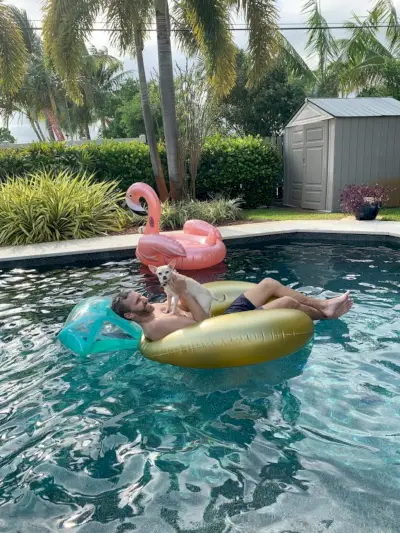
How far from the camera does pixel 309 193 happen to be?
12.9 meters

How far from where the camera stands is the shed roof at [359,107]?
38.9ft

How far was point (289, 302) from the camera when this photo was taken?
168 inches

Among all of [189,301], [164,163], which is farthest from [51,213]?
[189,301]

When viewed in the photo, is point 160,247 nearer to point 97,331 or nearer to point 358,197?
point 97,331

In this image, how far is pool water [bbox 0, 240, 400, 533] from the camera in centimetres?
243

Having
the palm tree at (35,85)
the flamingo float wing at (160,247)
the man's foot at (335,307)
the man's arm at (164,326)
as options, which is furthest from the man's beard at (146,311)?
the palm tree at (35,85)

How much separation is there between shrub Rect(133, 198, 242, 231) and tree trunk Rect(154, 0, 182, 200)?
2.96ft

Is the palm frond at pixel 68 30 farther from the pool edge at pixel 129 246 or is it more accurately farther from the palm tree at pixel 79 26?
the pool edge at pixel 129 246

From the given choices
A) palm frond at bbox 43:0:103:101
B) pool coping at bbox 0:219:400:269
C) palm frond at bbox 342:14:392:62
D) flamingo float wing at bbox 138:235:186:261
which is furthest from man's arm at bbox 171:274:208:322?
palm frond at bbox 342:14:392:62

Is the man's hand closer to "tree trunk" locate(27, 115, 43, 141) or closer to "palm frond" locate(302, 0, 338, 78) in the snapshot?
"palm frond" locate(302, 0, 338, 78)

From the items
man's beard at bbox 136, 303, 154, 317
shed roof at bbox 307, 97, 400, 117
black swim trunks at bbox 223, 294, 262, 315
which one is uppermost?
shed roof at bbox 307, 97, 400, 117

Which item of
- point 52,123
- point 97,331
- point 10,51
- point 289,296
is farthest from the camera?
point 52,123

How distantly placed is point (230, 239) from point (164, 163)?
4.49 metres

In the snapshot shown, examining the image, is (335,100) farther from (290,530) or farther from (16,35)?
(290,530)
